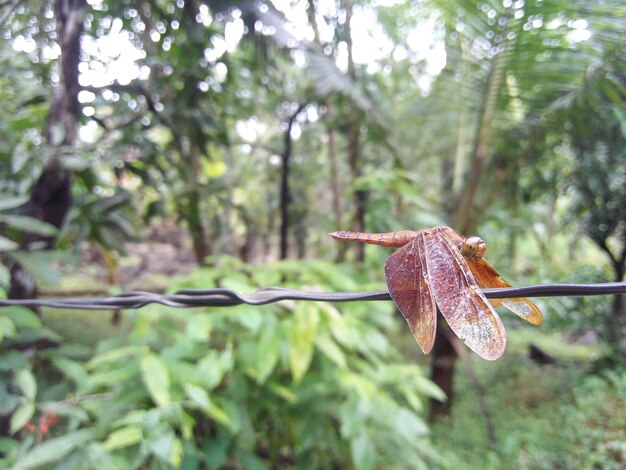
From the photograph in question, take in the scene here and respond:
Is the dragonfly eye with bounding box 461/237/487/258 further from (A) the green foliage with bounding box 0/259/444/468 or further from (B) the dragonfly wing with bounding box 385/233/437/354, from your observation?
(A) the green foliage with bounding box 0/259/444/468

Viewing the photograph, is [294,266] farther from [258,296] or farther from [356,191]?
[258,296]

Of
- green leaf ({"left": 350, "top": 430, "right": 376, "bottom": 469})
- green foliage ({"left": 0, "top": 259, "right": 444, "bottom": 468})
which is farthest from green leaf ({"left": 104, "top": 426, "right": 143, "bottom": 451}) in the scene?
green leaf ({"left": 350, "top": 430, "right": 376, "bottom": 469})

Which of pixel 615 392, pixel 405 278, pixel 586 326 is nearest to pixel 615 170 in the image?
pixel 586 326

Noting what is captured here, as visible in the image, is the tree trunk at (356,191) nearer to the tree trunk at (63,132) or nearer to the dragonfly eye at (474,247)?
the tree trunk at (63,132)

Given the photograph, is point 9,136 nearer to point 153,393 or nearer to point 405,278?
point 153,393

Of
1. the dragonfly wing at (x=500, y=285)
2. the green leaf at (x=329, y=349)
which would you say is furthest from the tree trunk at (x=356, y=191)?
the dragonfly wing at (x=500, y=285)

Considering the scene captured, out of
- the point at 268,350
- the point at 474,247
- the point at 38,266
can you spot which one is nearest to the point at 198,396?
the point at 268,350
